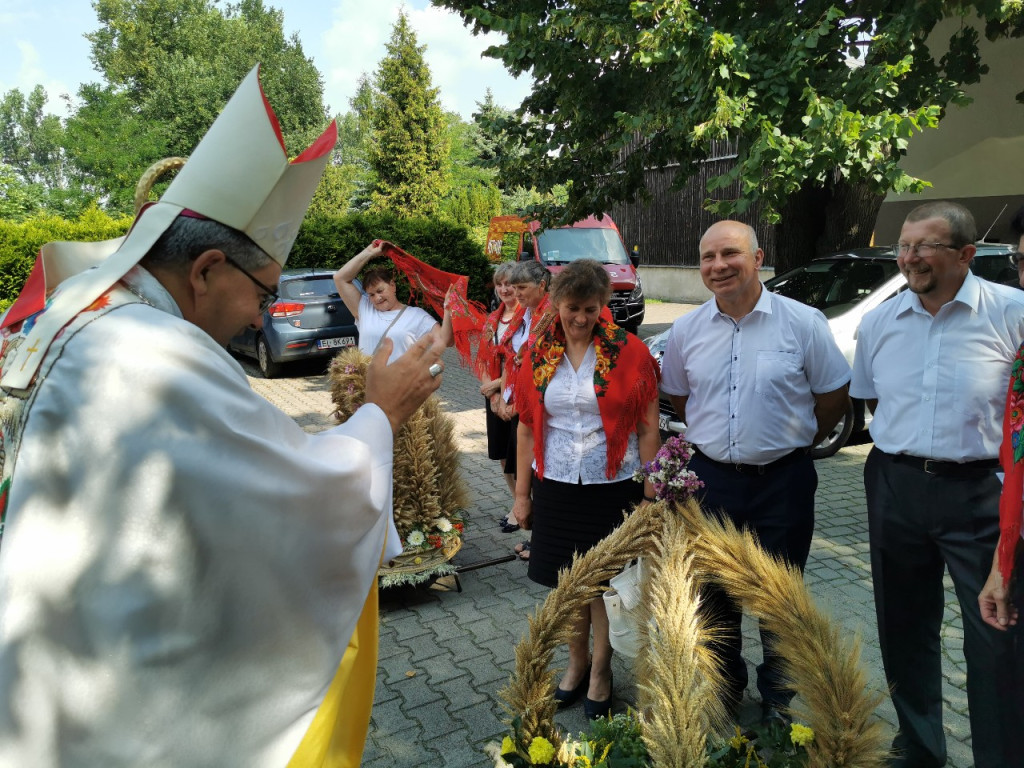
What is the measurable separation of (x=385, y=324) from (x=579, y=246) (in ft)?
33.9

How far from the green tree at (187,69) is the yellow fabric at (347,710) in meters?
28.6

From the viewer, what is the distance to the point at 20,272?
46.4 ft

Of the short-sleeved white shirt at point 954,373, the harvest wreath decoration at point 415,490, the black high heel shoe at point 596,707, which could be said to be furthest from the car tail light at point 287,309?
the short-sleeved white shirt at point 954,373

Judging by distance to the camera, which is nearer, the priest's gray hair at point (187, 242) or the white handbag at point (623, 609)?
the priest's gray hair at point (187, 242)

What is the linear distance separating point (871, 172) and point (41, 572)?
21.3 feet

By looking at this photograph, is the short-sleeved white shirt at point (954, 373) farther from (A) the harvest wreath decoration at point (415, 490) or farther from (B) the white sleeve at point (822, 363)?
(A) the harvest wreath decoration at point (415, 490)

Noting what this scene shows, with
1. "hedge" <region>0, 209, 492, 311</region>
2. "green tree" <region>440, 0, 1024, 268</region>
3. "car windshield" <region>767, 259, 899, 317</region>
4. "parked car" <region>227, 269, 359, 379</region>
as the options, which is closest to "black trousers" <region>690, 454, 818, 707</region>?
"green tree" <region>440, 0, 1024, 268</region>

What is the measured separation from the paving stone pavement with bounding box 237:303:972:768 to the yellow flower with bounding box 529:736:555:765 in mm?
715

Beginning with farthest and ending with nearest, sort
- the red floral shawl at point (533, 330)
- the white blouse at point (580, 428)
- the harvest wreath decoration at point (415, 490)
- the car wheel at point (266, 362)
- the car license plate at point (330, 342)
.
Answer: the car wheel at point (266, 362) < the car license plate at point (330, 342) < the harvest wreath decoration at point (415, 490) < the red floral shawl at point (533, 330) < the white blouse at point (580, 428)

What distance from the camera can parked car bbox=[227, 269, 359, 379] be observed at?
1184 cm

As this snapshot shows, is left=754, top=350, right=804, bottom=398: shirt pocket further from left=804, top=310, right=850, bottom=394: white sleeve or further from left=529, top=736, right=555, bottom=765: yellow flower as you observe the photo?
left=529, top=736, right=555, bottom=765: yellow flower

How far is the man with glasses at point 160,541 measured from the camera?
1.27 meters

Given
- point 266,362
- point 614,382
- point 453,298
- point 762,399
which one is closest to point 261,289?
point 614,382

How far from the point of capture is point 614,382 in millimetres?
3209
